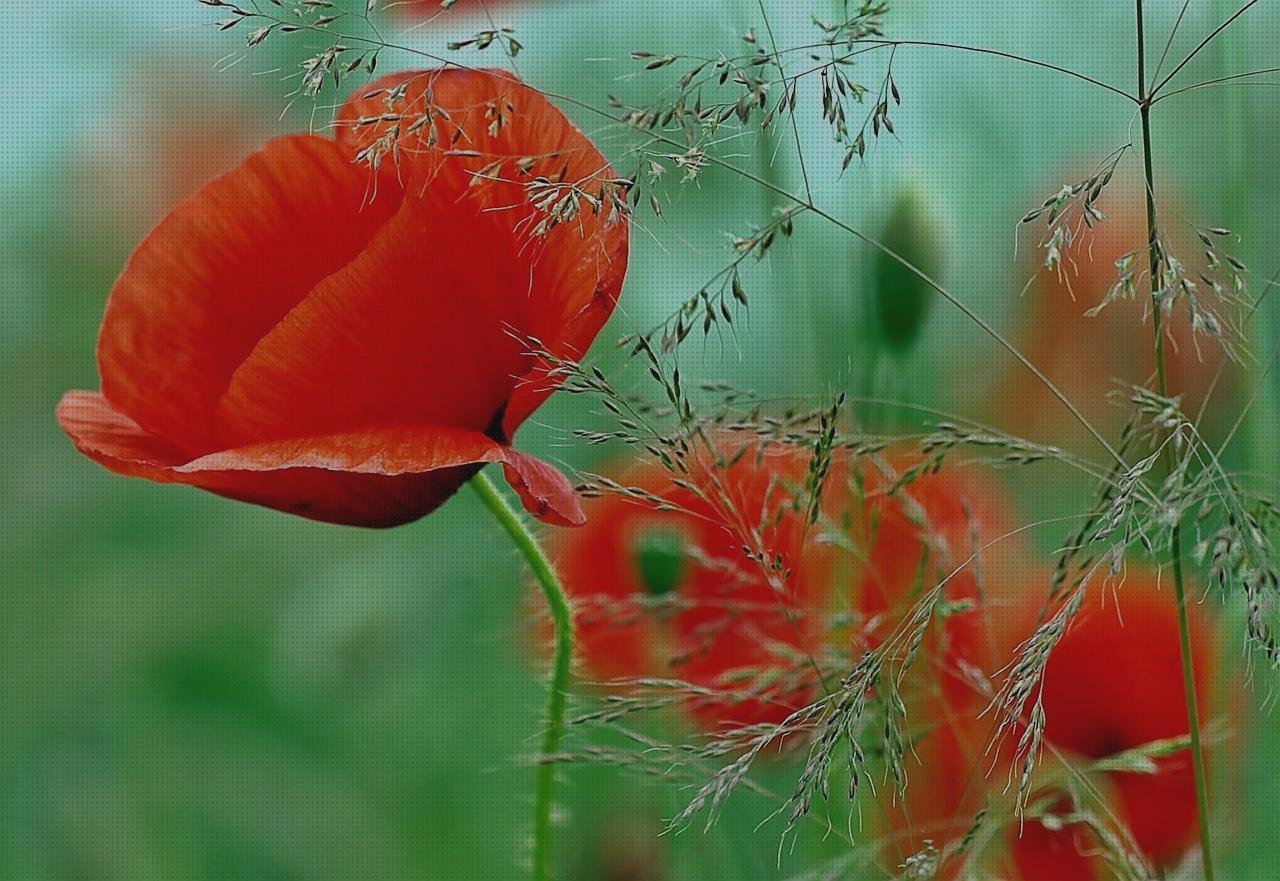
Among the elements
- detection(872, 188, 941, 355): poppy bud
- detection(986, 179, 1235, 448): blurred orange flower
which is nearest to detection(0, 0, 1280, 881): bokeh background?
detection(986, 179, 1235, 448): blurred orange flower

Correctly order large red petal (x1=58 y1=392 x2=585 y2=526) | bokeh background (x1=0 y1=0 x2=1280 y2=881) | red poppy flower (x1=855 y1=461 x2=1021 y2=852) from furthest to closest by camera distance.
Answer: bokeh background (x1=0 y1=0 x2=1280 y2=881) < red poppy flower (x1=855 y1=461 x2=1021 y2=852) < large red petal (x1=58 y1=392 x2=585 y2=526)

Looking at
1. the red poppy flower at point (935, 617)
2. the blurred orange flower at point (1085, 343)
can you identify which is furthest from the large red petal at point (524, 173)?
the blurred orange flower at point (1085, 343)

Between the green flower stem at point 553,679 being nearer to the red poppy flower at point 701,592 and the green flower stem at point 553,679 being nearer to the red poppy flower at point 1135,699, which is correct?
the red poppy flower at point 701,592

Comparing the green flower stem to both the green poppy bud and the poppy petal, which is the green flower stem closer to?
the poppy petal

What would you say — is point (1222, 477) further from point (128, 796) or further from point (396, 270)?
point (128, 796)

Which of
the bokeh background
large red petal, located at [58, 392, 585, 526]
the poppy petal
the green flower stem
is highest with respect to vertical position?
the poppy petal

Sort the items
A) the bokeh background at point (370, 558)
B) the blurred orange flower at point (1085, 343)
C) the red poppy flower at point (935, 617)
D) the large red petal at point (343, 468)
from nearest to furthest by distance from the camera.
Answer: the large red petal at point (343, 468), the red poppy flower at point (935, 617), the bokeh background at point (370, 558), the blurred orange flower at point (1085, 343)

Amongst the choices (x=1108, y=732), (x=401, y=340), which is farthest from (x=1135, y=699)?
(x=401, y=340)
